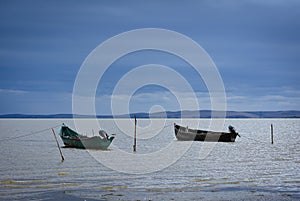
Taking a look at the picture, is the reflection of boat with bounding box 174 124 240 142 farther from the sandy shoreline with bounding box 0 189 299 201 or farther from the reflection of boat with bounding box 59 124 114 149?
the sandy shoreline with bounding box 0 189 299 201

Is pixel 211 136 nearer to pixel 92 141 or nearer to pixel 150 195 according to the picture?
pixel 92 141

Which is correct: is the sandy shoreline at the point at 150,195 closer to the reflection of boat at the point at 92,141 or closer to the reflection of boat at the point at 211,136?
the reflection of boat at the point at 92,141

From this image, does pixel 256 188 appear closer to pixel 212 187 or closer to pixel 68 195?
pixel 212 187

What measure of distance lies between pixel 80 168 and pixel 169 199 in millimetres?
14590

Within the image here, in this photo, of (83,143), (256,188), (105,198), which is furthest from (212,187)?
(83,143)

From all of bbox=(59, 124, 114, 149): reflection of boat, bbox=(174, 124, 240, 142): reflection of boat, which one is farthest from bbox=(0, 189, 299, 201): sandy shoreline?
bbox=(174, 124, 240, 142): reflection of boat

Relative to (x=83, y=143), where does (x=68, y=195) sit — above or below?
below

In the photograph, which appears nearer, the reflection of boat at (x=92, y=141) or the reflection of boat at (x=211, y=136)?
the reflection of boat at (x=92, y=141)

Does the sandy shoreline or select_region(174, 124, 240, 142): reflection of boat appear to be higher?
select_region(174, 124, 240, 142): reflection of boat

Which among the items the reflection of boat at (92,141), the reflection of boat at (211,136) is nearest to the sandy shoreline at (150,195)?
the reflection of boat at (92,141)

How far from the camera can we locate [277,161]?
38.5 m

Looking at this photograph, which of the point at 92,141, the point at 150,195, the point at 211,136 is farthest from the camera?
the point at 211,136

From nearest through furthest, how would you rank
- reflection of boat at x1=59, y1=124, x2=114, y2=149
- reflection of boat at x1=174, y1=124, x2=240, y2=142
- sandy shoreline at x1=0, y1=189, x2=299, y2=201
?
sandy shoreline at x1=0, y1=189, x2=299, y2=201 < reflection of boat at x1=59, y1=124, x2=114, y2=149 < reflection of boat at x1=174, y1=124, x2=240, y2=142

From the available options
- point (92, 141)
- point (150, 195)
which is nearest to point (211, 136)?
point (92, 141)
